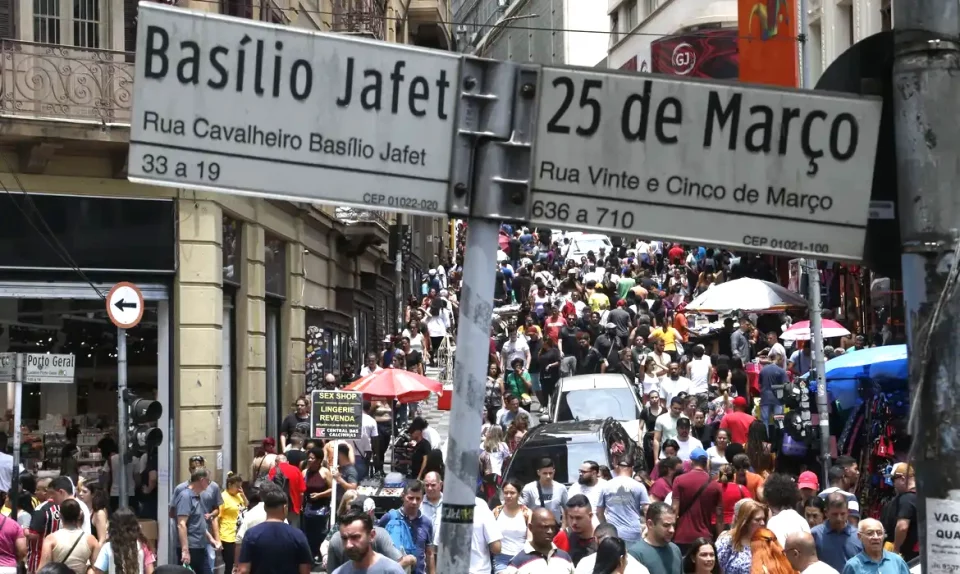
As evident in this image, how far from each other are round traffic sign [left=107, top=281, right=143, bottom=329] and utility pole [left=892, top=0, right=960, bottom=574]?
13563 millimetres

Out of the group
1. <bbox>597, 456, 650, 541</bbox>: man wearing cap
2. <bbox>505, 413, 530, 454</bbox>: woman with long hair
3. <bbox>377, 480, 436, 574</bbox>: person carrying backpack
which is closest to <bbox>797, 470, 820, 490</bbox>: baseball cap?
<bbox>597, 456, 650, 541</bbox>: man wearing cap

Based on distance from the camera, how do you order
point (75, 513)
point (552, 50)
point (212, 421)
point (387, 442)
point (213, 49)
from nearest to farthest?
point (213, 49) < point (75, 513) < point (212, 421) < point (387, 442) < point (552, 50)

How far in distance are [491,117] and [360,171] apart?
362 millimetres

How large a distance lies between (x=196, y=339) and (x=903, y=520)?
11.6m

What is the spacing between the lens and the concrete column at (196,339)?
20.5m

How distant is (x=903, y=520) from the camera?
449 inches

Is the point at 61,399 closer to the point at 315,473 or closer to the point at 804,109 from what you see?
the point at 315,473

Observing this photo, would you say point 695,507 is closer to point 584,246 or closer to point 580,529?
point 580,529

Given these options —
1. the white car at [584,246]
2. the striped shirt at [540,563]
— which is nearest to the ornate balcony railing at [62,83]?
the striped shirt at [540,563]

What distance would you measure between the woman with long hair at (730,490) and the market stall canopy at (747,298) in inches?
472

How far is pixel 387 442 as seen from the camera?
26422 mm

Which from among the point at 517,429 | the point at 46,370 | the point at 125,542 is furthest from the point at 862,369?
the point at 125,542

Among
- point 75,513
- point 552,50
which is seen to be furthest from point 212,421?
point 552,50

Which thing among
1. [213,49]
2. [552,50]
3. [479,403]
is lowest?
[479,403]
